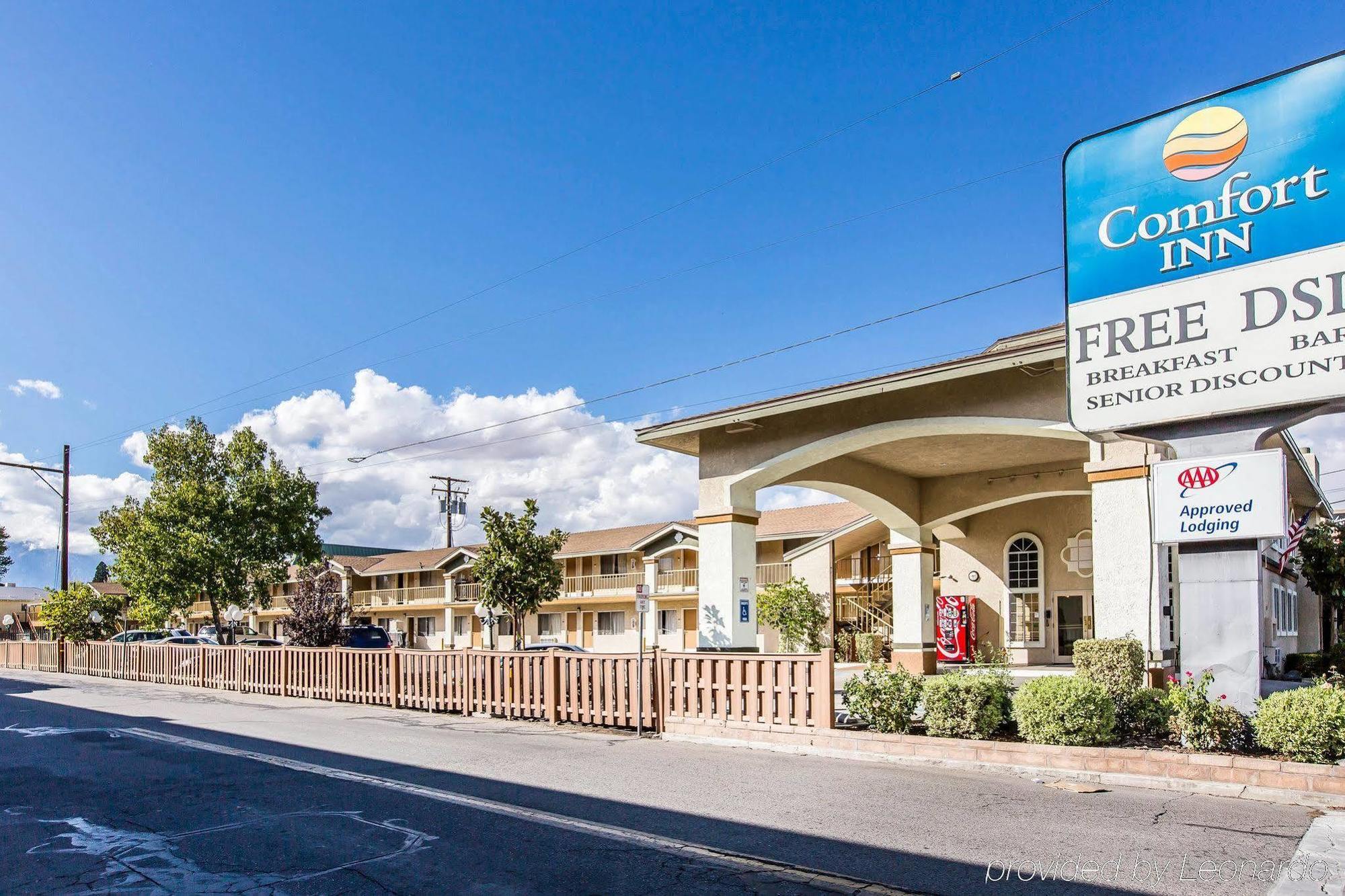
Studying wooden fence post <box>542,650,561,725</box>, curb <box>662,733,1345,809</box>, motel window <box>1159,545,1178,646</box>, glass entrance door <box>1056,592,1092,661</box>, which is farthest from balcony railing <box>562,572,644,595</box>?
curb <box>662,733,1345,809</box>

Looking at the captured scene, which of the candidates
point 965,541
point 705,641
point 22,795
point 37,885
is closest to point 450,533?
point 965,541

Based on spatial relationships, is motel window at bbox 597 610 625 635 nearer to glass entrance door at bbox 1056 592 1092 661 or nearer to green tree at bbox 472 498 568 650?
glass entrance door at bbox 1056 592 1092 661

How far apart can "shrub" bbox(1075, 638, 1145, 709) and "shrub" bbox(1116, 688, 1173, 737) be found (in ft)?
3.56

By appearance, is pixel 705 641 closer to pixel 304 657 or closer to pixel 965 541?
pixel 304 657

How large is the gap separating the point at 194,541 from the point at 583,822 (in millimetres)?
29544

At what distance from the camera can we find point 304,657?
72.8 feet

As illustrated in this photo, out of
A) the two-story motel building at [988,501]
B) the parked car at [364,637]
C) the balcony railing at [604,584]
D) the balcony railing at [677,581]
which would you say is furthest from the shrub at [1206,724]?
the balcony railing at [604,584]

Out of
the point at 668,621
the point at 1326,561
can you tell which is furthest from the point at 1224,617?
the point at 668,621

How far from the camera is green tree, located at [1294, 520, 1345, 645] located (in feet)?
66.1

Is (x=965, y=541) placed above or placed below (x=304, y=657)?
above

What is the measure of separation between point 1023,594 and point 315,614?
20144 mm

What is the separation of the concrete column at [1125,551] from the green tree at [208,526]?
97.5 feet

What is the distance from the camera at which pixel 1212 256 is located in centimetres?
1140

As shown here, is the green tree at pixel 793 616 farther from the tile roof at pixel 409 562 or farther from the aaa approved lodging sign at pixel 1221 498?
the tile roof at pixel 409 562
